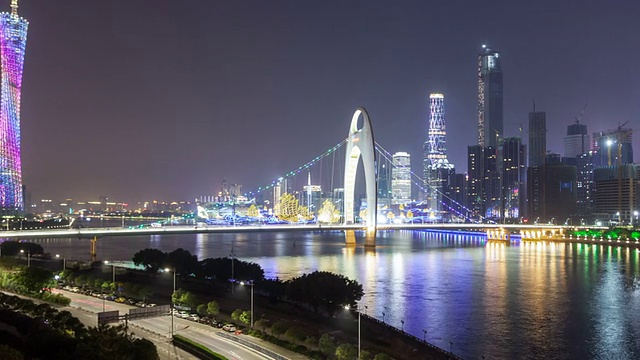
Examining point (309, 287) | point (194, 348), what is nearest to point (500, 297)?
point (309, 287)

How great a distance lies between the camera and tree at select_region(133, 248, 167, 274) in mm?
25328

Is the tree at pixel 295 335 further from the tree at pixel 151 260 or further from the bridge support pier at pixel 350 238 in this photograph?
the bridge support pier at pixel 350 238

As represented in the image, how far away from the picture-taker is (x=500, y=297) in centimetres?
2202

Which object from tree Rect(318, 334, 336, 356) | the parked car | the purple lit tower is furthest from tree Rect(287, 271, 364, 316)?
the purple lit tower

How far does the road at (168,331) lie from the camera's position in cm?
1237

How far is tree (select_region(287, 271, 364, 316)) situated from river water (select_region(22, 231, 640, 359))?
101 centimetres

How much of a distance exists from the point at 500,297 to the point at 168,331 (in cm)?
1284

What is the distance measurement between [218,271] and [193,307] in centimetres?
582

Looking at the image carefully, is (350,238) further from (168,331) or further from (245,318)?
(168,331)

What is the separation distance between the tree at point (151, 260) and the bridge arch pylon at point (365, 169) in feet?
60.0

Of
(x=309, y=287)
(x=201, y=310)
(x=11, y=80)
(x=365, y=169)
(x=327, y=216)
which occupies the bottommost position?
(x=201, y=310)

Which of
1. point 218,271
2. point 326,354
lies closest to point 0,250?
point 218,271

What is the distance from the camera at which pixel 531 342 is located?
15625 millimetres

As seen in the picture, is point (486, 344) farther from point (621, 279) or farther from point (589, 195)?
point (589, 195)
